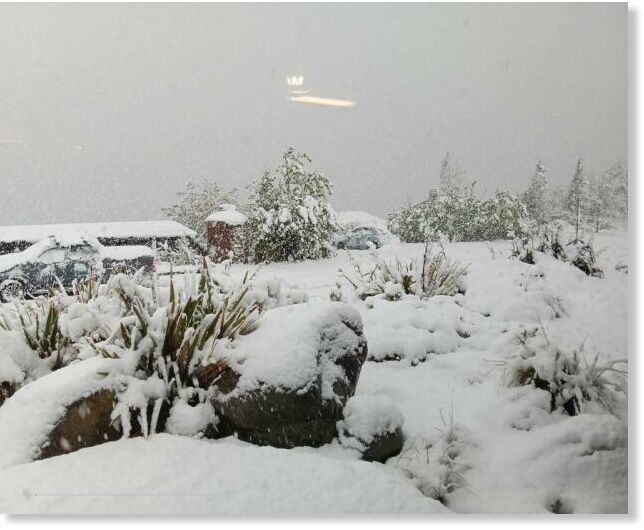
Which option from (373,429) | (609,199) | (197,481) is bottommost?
(197,481)

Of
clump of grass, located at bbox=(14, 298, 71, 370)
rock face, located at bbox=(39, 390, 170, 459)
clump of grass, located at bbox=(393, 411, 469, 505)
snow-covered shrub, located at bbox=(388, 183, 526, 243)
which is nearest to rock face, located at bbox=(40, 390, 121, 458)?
rock face, located at bbox=(39, 390, 170, 459)

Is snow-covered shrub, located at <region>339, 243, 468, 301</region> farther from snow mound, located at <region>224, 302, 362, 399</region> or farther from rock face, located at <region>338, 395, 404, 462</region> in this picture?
rock face, located at <region>338, 395, 404, 462</region>

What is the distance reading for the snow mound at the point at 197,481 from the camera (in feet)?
5.83

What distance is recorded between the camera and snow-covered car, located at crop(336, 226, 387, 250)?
7.77 feet

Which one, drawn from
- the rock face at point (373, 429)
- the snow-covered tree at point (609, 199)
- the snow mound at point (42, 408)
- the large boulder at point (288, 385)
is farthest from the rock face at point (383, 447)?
the snow-covered tree at point (609, 199)

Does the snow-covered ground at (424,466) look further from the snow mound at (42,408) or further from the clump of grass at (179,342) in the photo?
the clump of grass at (179,342)

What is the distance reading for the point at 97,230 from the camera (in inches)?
88.5

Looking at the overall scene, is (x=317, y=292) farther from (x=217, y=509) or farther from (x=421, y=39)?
(x=421, y=39)

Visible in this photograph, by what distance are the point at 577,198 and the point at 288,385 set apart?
5.40ft

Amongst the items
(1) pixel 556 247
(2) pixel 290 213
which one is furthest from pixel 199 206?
(1) pixel 556 247

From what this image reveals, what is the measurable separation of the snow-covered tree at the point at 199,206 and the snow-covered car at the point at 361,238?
0.56 m

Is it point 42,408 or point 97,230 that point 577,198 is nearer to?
point 97,230

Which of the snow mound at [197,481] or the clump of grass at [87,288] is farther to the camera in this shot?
the clump of grass at [87,288]

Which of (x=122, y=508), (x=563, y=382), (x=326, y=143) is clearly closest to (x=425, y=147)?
(x=326, y=143)
